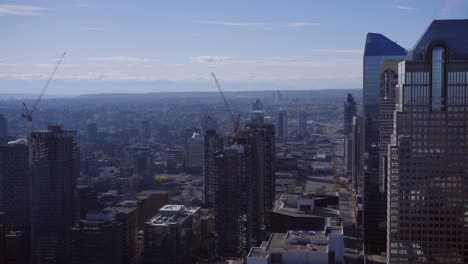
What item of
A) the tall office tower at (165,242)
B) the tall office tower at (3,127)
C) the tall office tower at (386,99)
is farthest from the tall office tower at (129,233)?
the tall office tower at (3,127)

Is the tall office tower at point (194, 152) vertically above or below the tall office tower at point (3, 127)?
below

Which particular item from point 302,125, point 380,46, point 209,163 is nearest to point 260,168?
point 209,163

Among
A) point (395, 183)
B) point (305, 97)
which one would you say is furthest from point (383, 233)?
point (305, 97)

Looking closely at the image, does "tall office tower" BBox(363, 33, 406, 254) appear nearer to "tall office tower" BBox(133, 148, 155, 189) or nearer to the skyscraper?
the skyscraper

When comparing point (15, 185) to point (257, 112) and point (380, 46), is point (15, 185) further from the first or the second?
point (257, 112)

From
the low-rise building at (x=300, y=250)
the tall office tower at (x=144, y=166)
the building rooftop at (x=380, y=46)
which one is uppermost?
the building rooftop at (x=380, y=46)

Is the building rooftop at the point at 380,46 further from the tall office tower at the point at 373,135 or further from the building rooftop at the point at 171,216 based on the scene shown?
the building rooftop at the point at 171,216

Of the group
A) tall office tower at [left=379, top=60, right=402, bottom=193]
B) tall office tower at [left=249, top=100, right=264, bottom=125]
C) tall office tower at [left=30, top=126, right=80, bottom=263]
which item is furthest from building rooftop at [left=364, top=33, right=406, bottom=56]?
tall office tower at [left=30, top=126, right=80, bottom=263]
